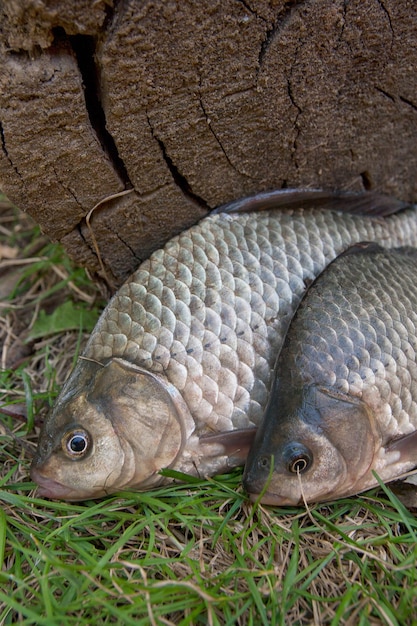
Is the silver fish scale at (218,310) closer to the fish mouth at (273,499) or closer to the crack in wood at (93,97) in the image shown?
the fish mouth at (273,499)

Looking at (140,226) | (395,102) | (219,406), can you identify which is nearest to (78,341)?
(140,226)

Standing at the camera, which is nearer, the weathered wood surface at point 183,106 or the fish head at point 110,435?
the weathered wood surface at point 183,106

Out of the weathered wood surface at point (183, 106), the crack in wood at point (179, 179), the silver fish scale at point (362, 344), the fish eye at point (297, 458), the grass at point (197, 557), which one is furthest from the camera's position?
the crack in wood at point (179, 179)

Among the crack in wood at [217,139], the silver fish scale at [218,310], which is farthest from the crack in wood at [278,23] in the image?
the silver fish scale at [218,310]

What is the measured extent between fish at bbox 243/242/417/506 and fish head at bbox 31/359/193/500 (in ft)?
1.21

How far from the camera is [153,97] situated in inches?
88.7

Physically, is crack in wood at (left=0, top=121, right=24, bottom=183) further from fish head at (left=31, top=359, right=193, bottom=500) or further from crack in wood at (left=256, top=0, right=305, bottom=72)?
crack in wood at (left=256, top=0, right=305, bottom=72)

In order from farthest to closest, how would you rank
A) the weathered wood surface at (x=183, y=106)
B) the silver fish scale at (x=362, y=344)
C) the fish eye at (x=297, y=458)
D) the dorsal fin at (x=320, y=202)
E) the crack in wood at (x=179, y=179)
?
the dorsal fin at (x=320, y=202), the crack in wood at (x=179, y=179), the silver fish scale at (x=362, y=344), the fish eye at (x=297, y=458), the weathered wood surface at (x=183, y=106)

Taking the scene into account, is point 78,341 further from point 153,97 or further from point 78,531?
point 153,97

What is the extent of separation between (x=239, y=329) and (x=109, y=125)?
0.95 metres

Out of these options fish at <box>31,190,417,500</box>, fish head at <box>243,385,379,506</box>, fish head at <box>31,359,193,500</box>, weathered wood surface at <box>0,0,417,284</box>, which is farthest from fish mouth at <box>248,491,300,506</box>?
weathered wood surface at <box>0,0,417,284</box>

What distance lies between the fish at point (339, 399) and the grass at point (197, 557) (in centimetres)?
12

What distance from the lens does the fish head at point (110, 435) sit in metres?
2.24

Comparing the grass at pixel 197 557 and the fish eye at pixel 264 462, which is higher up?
the fish eye at pixel 264 462
